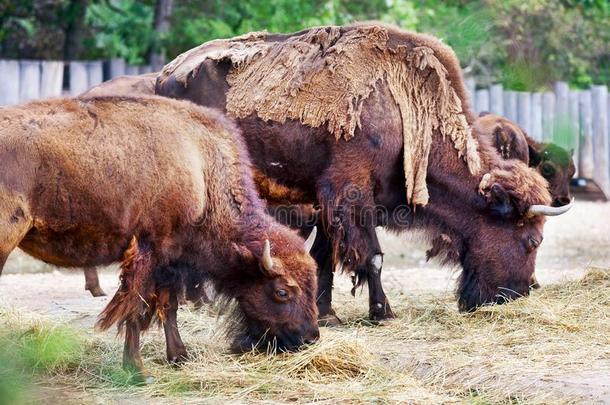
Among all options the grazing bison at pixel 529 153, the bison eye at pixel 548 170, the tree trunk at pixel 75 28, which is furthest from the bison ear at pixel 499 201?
the tree trunk at pixel 75 28

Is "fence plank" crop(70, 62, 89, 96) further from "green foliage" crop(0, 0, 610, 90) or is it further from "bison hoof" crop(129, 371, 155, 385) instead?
"bison hoof" crop(129, 371, 155, 385)

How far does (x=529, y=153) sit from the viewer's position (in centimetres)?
966

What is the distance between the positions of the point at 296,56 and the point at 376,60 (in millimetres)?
649

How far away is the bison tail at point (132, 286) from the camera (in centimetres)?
505

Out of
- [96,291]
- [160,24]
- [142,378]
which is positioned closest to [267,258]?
[142,378]

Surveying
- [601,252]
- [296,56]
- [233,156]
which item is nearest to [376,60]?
[296,56]

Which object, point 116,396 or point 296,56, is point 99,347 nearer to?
point 116,396

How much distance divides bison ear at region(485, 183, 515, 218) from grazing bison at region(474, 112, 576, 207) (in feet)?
Answer: 5.50

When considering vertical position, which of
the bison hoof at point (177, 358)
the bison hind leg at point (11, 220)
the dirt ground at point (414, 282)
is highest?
the bison hind leg at point (11, 220)

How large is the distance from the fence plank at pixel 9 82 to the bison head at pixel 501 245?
28.7ft

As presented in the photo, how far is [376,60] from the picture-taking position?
7.13 m

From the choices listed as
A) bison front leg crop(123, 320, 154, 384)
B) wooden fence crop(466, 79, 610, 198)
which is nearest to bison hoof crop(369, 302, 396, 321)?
bison front leg crop(123, 320, 154, 384)

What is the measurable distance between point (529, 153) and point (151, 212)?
18.6 ft

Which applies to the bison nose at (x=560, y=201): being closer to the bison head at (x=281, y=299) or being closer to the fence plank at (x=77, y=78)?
the bison head at (x=281, y=299)
